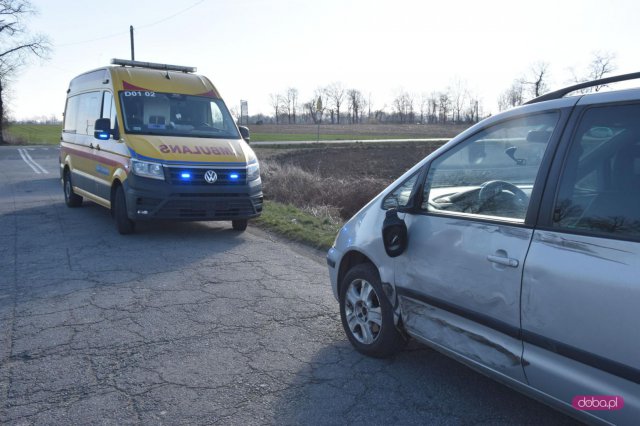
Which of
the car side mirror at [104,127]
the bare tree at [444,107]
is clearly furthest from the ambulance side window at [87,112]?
the bare tree at [444,107]

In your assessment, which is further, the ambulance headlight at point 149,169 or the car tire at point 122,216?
the car tire at point 122,216

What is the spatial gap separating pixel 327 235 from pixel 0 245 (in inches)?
187

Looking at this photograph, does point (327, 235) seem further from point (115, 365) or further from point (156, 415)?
point (156, 415)

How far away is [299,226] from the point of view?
9.49 meters

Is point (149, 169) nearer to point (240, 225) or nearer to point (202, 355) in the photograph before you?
point (240, 225)

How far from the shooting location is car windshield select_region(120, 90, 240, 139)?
8.77 m

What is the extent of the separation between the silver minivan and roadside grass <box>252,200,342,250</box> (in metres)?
4.43

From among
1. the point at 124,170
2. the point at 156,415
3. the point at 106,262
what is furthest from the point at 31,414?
the point at 124,170

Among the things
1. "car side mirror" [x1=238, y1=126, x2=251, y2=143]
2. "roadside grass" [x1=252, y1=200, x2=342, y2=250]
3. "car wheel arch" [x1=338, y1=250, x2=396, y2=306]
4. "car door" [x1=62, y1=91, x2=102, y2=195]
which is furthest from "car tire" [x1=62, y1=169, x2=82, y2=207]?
"car wheel arch" [x1=338, y1=250, x2=396, y2=306]

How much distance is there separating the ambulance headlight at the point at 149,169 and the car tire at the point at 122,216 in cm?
68

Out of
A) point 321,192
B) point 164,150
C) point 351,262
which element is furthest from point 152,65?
point 351,262

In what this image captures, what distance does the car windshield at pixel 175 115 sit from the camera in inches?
345

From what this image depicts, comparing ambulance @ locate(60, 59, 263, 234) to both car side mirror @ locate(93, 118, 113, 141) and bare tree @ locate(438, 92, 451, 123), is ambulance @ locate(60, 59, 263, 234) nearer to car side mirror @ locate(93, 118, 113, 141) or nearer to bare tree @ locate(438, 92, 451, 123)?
car side mirror @ locate(93, 118, 113, 141)

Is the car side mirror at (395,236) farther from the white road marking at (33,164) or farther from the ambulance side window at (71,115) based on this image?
the white road marking at (33,164)
